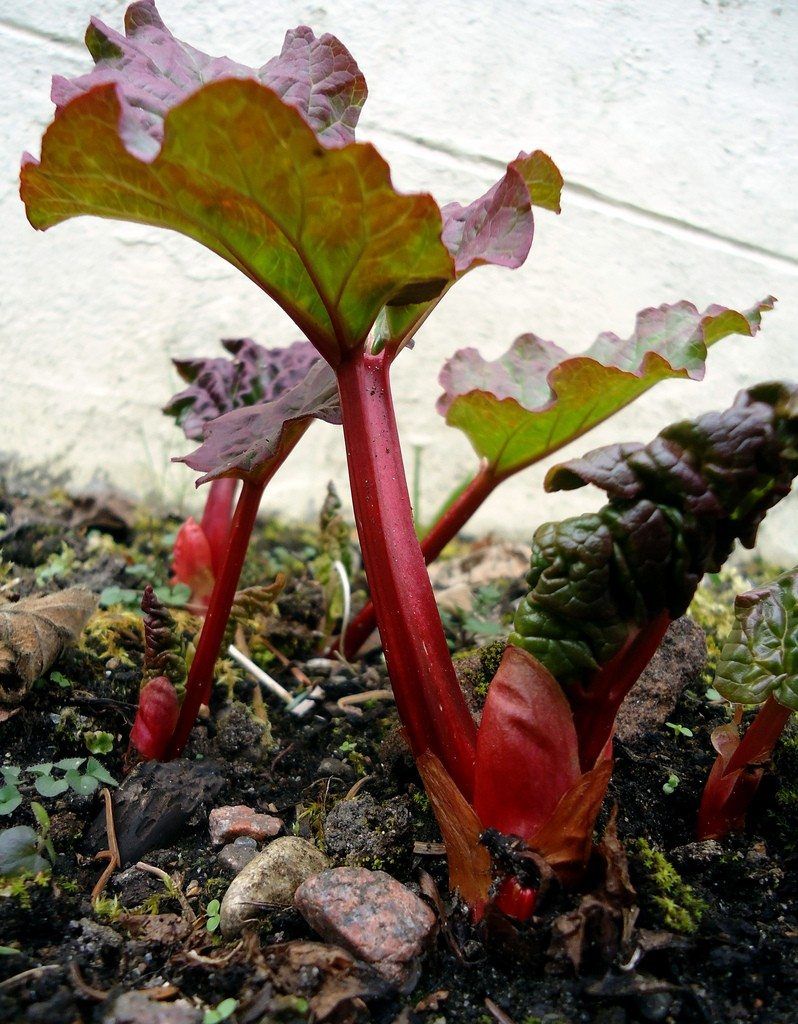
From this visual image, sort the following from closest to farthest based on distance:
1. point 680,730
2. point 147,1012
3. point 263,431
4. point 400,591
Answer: point 147,1012, point 400,591, point 263,431, point 680,730

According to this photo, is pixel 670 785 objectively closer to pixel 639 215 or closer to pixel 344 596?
pixel 344 596

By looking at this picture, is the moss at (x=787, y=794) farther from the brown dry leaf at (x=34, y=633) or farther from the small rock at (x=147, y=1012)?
the brown dry leaf at (x=34, y=633)

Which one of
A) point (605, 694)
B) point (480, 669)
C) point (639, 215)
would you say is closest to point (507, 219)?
point (605, 694)

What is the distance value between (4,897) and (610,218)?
2.20m

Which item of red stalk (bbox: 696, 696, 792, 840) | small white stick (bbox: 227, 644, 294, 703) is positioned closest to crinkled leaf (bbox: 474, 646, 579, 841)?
red stalk (bbox: 696, 696, 792, 840)

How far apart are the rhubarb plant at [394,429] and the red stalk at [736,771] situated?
0.20 metres

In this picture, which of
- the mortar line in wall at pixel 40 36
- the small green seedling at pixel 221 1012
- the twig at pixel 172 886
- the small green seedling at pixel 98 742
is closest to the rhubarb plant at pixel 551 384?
the small green seedling at pixel 98 742

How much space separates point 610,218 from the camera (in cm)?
239

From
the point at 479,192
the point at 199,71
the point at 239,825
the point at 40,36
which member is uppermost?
the point at 479,192

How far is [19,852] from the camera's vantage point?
1.05m

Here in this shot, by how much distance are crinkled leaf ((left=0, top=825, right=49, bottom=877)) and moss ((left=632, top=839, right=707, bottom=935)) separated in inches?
29.9

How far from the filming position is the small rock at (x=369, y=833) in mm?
1096

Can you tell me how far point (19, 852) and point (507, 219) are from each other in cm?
100

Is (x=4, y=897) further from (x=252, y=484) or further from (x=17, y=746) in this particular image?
(x=252, y=484)
